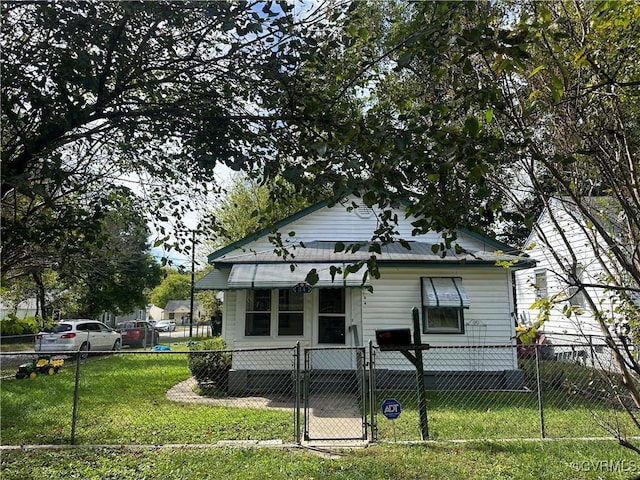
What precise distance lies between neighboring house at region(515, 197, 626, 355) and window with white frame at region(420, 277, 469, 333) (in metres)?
1.55

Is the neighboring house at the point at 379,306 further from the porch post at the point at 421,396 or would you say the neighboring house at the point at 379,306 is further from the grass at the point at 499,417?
the porch post at the point at 421,396

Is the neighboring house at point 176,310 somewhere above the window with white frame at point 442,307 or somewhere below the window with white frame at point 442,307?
below

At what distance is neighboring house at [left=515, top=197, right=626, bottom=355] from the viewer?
3.26m

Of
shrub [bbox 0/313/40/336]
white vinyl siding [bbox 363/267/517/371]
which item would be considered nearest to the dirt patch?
white vinyl siding [bbox 363/267/517/371]

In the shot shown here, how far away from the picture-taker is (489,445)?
5480 mm

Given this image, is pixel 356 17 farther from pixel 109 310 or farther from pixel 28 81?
pixel 109 310

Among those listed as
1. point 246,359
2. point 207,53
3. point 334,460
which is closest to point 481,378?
point 246,359

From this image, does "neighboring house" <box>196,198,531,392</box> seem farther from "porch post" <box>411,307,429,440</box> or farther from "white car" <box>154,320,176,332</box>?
"white car" <box>154,320,176,332</box>

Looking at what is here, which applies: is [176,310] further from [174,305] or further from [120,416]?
[120,416]

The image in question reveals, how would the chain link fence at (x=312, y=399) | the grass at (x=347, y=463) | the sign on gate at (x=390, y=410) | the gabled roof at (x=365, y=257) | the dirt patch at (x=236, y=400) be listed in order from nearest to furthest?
the grass at (x=347, y=463), the sign on gate at (x=390, y=410), the chain link fence at (x=312, y=399), the dirt patch at (x=236, y=400), the gabled roof at (x=365, y=257)

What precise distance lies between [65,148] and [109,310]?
27854 millimetres

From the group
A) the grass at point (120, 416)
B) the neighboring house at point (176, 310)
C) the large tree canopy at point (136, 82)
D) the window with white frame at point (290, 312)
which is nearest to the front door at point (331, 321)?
the window with white frame at point (290, 312)

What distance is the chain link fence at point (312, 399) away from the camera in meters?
6.11

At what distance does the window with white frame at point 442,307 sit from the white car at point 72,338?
13.4m
